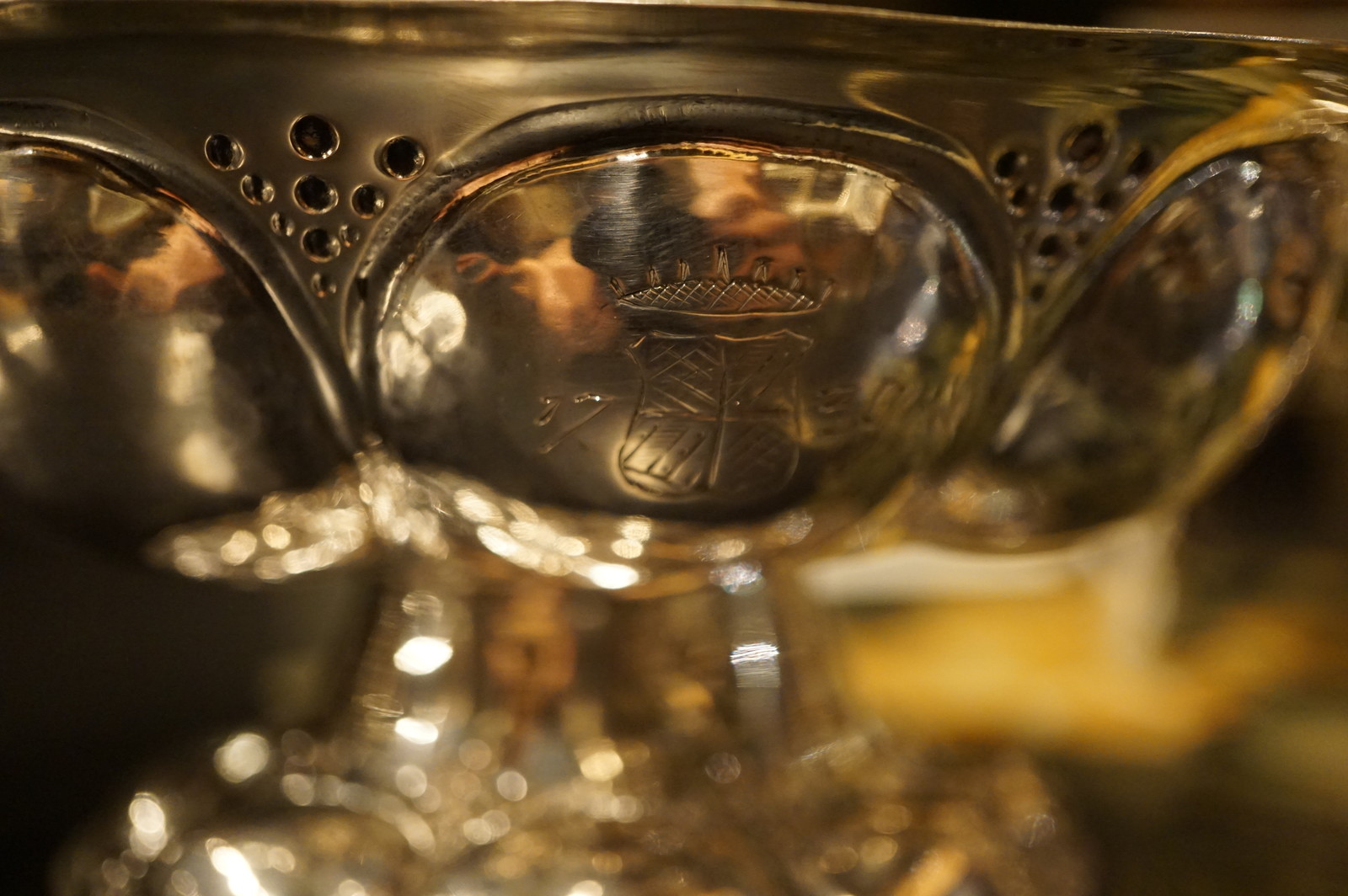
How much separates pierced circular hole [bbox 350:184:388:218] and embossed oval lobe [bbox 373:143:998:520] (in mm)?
10

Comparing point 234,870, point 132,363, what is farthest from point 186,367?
point 234,870

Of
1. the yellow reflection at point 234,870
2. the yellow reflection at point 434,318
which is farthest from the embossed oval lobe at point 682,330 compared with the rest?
the yellow reflection at point 234,870

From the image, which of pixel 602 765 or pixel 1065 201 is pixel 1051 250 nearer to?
pixel 1065 201

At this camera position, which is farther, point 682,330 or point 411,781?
point 411,781

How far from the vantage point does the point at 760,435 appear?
0.17 metres

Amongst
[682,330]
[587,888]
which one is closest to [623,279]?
[682,330]

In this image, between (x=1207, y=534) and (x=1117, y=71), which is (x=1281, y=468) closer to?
(x=1207, y=534)

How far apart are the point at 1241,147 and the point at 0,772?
0.36 metres

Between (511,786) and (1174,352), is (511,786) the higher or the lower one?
the lower one

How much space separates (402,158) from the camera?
156mm

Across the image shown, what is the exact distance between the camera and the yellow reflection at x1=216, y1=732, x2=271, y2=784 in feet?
0.94

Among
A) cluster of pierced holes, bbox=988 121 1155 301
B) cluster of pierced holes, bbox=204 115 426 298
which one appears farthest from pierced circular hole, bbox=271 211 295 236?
cluster of pierced holes, bbox=988 121 1155 301

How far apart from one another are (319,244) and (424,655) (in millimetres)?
154

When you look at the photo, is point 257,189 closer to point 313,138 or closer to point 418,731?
point 313,138
